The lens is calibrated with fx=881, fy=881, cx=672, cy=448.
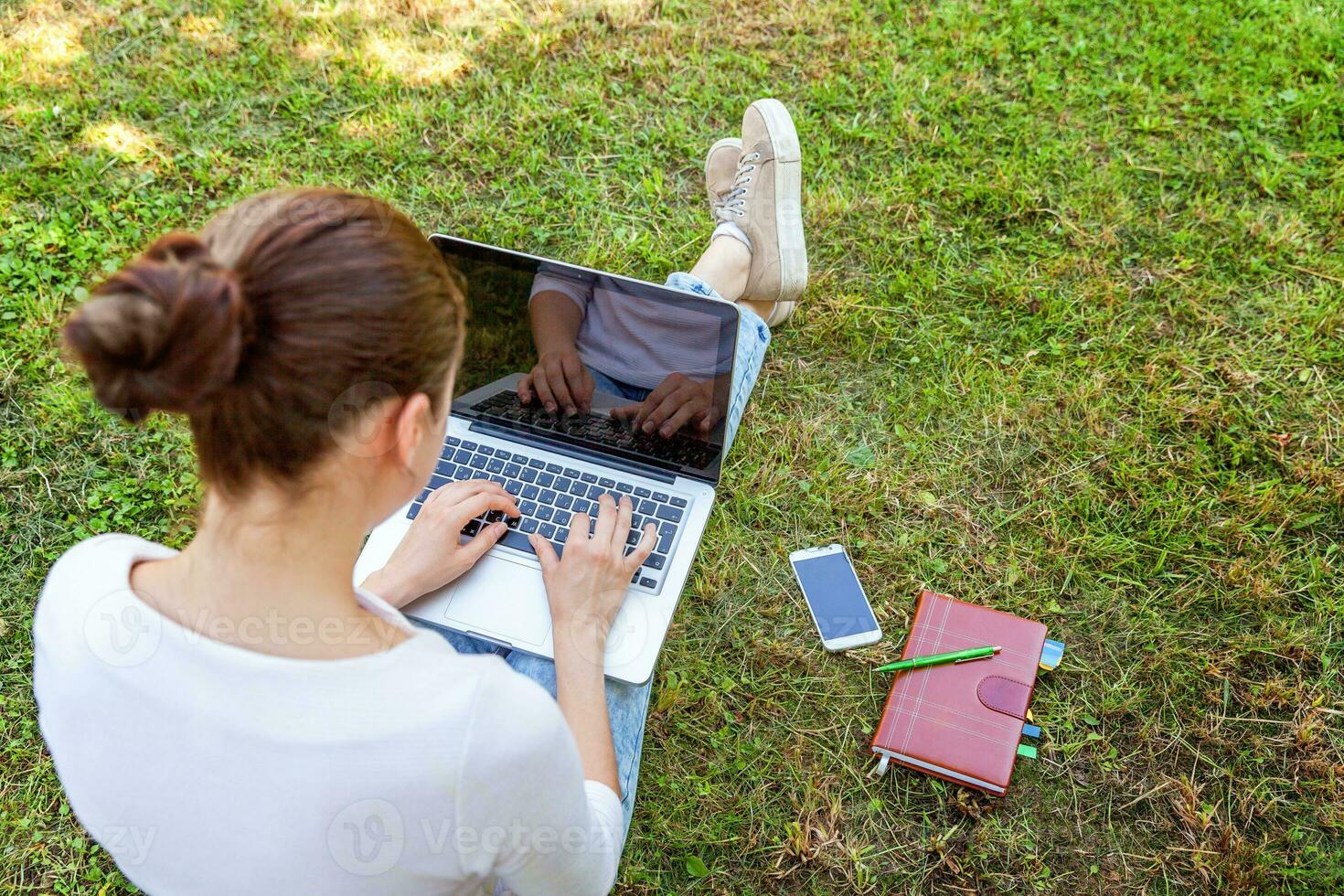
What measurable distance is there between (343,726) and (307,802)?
0.34ft

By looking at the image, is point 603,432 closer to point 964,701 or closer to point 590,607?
point 590,607

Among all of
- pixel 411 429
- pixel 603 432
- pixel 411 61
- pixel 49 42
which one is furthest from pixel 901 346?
pixel 49 42

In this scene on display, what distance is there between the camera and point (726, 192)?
3102mm

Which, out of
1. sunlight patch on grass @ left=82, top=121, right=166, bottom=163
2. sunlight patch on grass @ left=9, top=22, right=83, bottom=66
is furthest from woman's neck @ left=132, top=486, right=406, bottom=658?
sunlight patch on grass @ left=9, top=22, right=83, bottom=66

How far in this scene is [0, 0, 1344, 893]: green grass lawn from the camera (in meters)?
2.31

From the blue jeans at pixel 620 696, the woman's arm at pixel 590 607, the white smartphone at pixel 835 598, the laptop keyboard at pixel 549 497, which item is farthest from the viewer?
the white smartphone at pixel 835 598

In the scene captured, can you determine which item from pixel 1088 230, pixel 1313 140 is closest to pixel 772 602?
pixel 1088 230

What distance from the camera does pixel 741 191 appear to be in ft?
9.75

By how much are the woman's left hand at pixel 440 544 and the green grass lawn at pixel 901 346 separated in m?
0.78

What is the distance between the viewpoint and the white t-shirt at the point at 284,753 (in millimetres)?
1070

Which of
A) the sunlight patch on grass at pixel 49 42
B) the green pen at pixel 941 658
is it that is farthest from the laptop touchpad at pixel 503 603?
the sunlight patch on grass at pixel 49 42

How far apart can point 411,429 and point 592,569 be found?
80cm

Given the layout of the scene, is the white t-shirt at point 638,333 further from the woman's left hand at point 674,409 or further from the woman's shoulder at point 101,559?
the woman's shoulder at point 101,559

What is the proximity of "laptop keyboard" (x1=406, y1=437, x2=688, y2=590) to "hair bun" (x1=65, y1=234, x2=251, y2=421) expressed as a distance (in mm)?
1067
